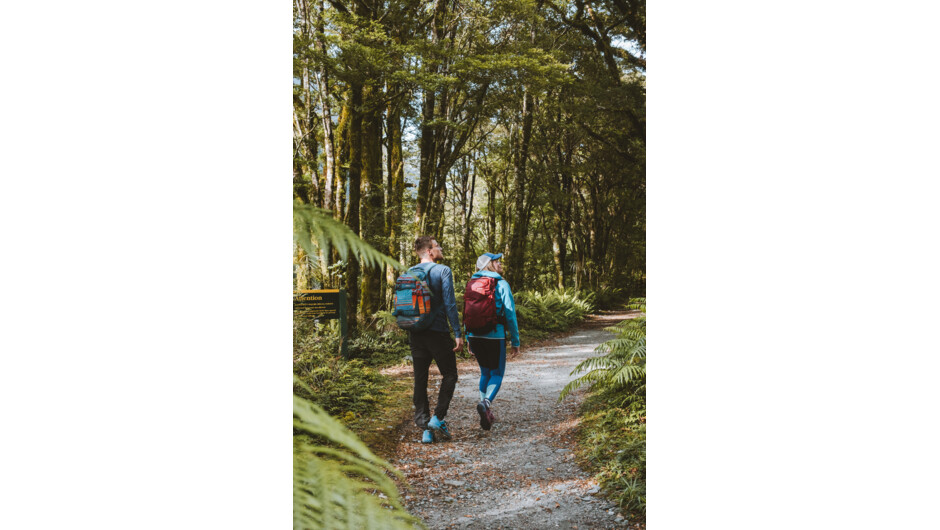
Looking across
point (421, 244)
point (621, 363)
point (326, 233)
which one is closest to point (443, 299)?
point (421, 244)

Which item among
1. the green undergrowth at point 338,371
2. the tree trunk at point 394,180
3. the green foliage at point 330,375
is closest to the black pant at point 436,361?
the green undergrowth at point 338,371

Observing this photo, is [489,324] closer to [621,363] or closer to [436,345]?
[436,345]

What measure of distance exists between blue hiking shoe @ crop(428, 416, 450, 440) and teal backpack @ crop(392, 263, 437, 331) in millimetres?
474

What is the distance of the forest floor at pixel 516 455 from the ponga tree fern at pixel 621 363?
10 cm

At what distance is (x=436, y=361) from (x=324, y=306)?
0.64 meters

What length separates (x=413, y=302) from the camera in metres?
2.60

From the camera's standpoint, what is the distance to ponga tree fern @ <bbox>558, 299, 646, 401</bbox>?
262cm

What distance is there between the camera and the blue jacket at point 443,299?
8.54 feet
